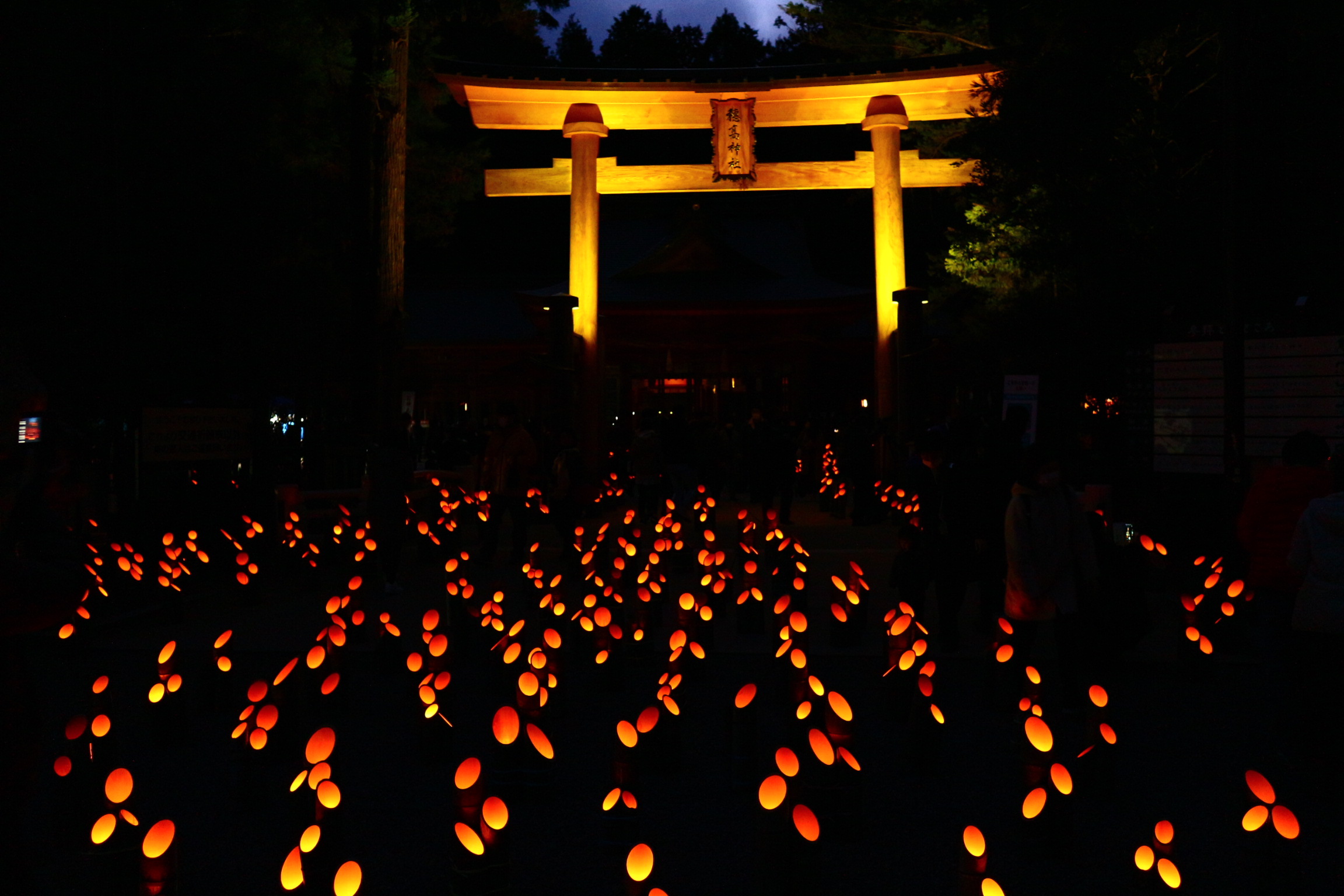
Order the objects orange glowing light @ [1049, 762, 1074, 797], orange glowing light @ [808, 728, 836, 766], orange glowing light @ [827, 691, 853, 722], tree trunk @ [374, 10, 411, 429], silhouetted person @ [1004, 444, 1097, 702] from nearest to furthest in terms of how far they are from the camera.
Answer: orange glowing light @ [1049, 762, 1074, 797], orange glowing light @ [808, 728, 836, 766], orange glowing light @ [827, 691, 853, 722], silhouetted person @ [1004, 444, 1097, 702], tree trunk @ [374, 10, 411, 429]

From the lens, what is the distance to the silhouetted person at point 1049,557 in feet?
21.7

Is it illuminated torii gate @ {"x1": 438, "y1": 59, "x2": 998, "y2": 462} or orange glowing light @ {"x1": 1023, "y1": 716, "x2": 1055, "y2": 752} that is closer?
orange glowing light @ {"x1": 1023, "y1": 716, "x2": 1055, "y2": 752}

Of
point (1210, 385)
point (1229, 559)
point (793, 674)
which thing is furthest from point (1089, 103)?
point (793, 674)

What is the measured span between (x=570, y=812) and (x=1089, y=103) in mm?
12035

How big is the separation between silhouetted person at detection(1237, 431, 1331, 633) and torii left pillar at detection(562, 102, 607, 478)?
12.9 meters

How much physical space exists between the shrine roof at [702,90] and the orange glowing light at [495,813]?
15413 mm

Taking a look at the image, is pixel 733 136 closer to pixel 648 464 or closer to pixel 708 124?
pixel 708 124

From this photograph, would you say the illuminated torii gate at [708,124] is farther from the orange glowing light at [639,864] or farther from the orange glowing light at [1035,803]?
the orange glowing light at [639,864]

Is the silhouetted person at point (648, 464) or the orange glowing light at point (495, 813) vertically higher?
the silhouetted person at point (648, 464)

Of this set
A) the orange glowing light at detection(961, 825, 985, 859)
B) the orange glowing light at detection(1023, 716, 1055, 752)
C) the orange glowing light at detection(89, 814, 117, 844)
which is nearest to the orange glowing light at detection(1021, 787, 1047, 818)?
the orange glowing light at detection(1023, 716, 1055, 752)

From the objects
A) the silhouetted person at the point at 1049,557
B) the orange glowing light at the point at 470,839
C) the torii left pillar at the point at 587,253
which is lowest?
the orange glowing light at the point at 470,839

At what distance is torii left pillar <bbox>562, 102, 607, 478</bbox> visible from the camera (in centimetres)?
1866

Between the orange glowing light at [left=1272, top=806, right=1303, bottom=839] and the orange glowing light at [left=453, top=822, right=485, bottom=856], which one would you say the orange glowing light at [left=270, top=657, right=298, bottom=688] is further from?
the orange glowing light at [left=1272, top=806, right=1303, bottom=839]

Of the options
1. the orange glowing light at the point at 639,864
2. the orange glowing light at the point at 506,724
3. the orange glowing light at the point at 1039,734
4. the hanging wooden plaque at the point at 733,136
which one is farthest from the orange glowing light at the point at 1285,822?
the hanging wooden plaque at the point at 733,136
